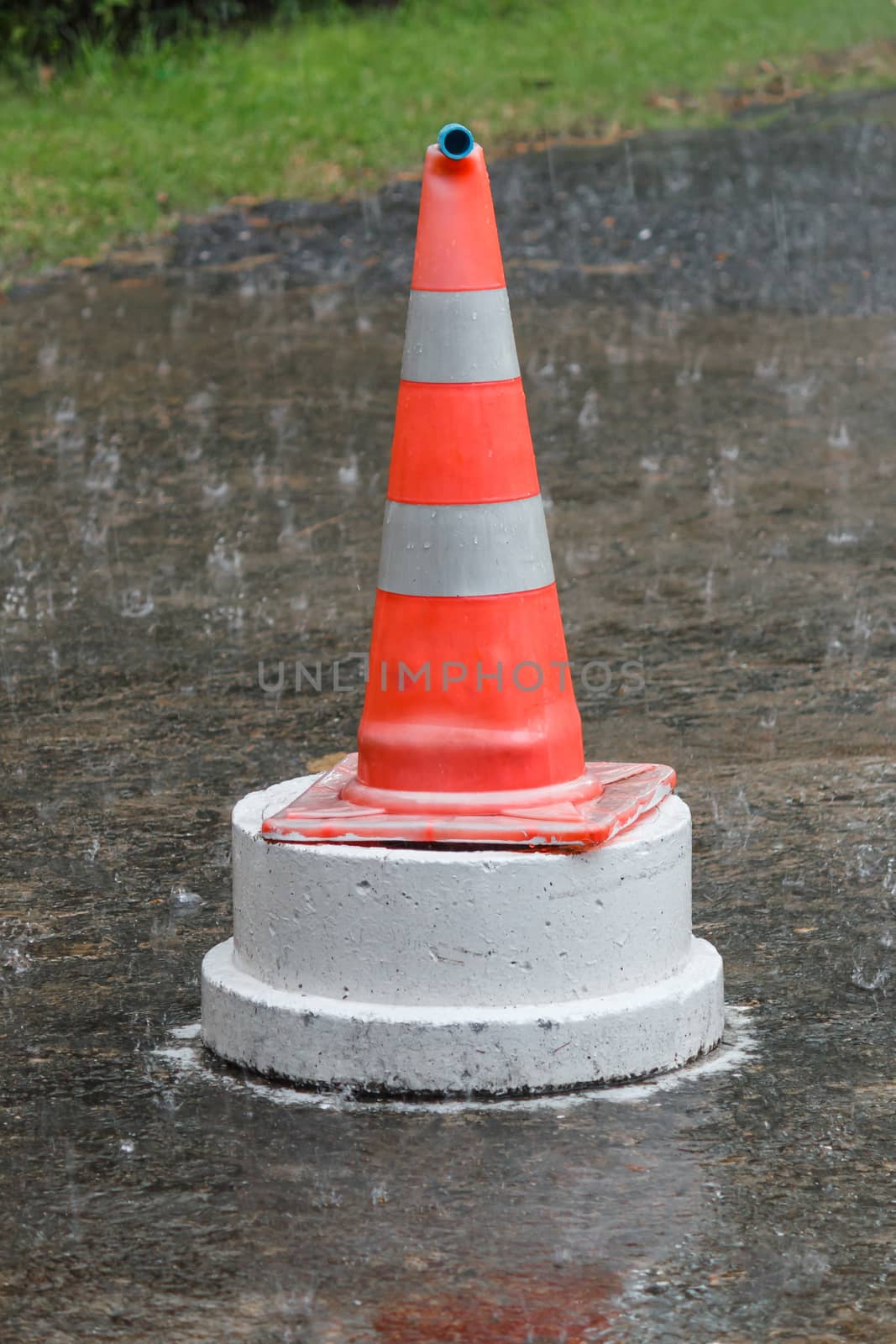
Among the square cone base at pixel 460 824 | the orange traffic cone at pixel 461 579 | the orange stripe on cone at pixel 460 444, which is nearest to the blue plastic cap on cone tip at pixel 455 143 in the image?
the orange traffic cone at pixel 461 579

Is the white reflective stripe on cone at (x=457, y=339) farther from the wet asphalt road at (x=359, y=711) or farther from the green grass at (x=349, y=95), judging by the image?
the green grass at (x=349, y=95)

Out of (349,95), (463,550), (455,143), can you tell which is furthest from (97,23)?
(463,550)

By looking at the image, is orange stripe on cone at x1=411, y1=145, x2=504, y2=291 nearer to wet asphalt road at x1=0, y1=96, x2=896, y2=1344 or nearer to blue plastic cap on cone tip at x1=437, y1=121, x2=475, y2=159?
blue plastic cap on cone tip at x1=437, y1=121, x2=475, y2=159

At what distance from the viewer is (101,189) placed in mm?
11891

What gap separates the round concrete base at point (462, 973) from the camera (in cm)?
321

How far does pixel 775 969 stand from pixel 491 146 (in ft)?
34.3

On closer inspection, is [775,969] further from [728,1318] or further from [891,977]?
[728,1318]

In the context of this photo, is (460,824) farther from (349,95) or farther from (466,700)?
(349,95)

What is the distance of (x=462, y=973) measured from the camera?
323 centimetres

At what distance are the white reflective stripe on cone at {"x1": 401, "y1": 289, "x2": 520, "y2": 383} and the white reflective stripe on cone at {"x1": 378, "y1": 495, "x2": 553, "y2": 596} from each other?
227mm

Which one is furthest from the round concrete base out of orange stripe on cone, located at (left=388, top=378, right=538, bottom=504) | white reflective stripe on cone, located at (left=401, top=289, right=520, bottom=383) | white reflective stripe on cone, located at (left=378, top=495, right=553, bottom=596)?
white reflective stripe on cone, located at (left=401, top=289, right=520, bottom=383)

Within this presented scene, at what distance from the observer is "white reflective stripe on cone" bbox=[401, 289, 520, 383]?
11.2 feet

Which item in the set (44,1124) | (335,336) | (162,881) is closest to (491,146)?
(335,336)

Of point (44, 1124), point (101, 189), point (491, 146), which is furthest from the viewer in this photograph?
point (491, 146)
